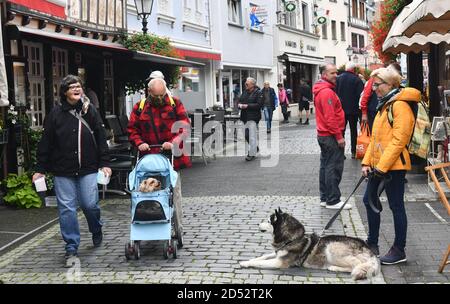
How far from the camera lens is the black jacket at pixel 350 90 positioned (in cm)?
1352

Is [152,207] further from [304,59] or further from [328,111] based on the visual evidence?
[304,59]

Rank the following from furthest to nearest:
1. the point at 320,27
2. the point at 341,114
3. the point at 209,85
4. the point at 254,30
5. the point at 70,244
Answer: the point at 320,27 → the point at 254,30 → the point at 209,85 → the point at 341,114 → the point at 70,244

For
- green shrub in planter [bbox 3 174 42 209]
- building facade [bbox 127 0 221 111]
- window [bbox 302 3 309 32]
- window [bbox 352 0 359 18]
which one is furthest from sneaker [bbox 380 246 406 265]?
window [bbox 352 0 359 18]

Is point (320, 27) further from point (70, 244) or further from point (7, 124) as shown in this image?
point (70, 244)

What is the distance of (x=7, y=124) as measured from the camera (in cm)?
993

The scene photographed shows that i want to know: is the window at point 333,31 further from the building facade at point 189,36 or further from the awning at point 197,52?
the building facade at point 189,36

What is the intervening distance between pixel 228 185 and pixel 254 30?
827 inches

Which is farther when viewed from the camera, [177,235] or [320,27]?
[320,27]

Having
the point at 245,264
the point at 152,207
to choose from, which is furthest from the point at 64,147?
the point at 245,264

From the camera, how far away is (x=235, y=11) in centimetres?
2989

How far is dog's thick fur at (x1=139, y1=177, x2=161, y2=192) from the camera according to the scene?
258 inches

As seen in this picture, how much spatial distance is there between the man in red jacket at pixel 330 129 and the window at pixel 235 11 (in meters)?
20.4

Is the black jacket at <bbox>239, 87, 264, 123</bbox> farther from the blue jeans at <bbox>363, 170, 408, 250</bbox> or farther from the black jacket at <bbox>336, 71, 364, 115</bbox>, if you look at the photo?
the blue jeans at <bbox>363, 170, 408, 250</bbox>
